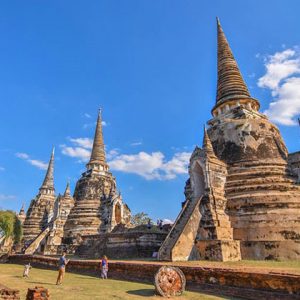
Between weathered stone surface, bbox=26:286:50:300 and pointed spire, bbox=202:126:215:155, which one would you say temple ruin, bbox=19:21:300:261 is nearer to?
pointed spire, bbox=202:126:215:155

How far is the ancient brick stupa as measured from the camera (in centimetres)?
1688

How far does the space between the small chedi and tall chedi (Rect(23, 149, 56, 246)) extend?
5.97m

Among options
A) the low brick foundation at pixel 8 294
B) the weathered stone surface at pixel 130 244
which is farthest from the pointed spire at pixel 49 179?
the low brick foundation at pixel 8 294

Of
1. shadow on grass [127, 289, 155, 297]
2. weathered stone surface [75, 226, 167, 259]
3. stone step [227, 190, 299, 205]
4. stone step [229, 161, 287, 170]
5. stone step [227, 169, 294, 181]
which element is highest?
stone step [229, 161, 287, 170]

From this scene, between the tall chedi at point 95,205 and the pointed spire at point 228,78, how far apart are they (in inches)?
703

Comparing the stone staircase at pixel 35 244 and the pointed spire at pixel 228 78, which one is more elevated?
the pointed spire at pixel 228 78

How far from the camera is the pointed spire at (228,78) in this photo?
26745 millimetres

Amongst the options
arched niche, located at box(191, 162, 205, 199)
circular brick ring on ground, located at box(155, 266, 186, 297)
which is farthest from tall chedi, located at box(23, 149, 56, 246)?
circular brick ring on ground, located at box(155, 266, 186, 297)

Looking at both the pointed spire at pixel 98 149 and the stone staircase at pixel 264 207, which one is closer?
the stone staircase at pixel 264 207

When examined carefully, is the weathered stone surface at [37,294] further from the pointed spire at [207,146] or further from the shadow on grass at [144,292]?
the pointed spire at [207,146]

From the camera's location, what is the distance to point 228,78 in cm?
2802

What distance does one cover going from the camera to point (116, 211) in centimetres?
3622

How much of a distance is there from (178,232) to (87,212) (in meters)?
20.4

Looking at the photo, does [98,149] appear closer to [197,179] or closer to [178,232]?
[197,179]
